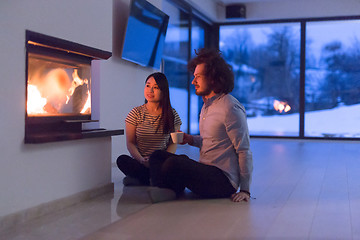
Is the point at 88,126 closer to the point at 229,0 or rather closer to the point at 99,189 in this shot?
the point at 99,189

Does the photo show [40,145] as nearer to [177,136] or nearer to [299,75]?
[177,136]

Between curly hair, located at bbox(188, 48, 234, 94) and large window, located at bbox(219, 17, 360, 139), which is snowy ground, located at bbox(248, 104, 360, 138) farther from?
curly hair, located at bbox(188, 48, 234, 94)

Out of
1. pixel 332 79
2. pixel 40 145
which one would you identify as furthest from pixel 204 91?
pixel 332 79

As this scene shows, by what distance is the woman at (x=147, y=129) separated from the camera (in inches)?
127

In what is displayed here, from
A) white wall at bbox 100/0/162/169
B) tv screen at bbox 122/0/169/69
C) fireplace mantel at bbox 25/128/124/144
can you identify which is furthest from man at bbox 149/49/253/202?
tv screen at bbox 122/0/169/69

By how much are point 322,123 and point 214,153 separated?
599 centimetres

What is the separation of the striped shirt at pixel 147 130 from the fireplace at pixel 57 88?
0.45m

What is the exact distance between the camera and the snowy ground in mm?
8094

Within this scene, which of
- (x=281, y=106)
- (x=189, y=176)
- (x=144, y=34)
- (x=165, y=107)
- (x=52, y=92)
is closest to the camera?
(x=52, y=92)

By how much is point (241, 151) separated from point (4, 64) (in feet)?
4.58

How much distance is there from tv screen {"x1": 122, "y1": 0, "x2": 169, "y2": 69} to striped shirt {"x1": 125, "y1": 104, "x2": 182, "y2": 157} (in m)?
1.39

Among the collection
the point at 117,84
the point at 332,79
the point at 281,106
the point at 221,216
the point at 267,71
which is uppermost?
the point at 267,71

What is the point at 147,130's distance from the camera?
3.29 metres

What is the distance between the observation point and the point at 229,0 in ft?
25.7
